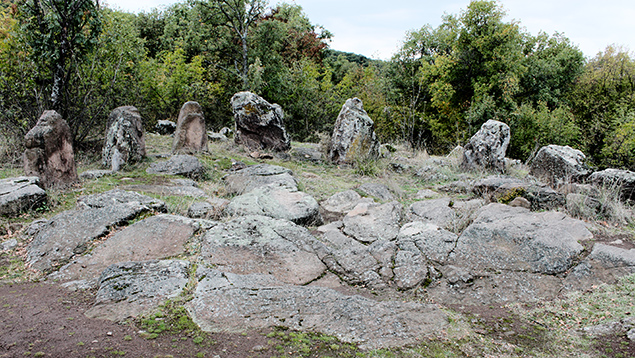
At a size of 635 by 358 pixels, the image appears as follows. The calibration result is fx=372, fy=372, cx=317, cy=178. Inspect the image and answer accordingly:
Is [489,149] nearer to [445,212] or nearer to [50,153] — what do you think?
[445,212]

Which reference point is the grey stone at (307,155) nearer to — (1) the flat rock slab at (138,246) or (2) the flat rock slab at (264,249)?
(2) the flat rock slab at (264,249)

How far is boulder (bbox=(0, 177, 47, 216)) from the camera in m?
5.26

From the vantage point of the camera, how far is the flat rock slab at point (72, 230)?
425cm

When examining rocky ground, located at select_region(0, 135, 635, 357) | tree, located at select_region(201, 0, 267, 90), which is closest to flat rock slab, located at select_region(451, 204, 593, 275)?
rocky ground, located at select_region(0, 135, 635, 357)

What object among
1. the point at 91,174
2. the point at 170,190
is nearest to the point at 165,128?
the point at 91,174

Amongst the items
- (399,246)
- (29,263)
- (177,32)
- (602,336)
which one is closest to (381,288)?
(399,246)

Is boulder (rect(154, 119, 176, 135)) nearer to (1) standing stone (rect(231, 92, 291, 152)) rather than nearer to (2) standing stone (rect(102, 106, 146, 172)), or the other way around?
(1) standing stone (rect(231, 92, 291, 152))

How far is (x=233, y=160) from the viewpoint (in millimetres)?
10328

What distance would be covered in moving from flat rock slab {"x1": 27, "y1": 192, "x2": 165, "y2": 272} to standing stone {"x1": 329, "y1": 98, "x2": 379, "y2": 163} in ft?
21.7

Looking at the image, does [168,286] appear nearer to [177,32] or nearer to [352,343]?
[352,343]

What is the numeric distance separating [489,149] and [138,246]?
938cm

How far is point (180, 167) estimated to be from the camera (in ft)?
27.5

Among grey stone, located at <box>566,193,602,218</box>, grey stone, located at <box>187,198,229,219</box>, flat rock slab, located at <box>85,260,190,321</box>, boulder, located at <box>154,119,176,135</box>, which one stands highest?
boulder, located at <box>154,119,176,135</box>

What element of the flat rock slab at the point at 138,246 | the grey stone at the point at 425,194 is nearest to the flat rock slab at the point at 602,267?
the grey stone at the point at 425,194
